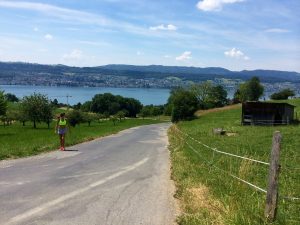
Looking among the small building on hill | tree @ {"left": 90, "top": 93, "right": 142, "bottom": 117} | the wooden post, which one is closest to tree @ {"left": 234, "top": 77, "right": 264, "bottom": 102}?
tree @ {"left": 90, "top": 93, "right": 142, "bottom": 117}

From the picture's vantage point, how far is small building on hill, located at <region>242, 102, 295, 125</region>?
189 ft

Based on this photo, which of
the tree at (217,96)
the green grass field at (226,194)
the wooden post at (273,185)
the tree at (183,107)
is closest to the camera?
the wooden post at (273,185)

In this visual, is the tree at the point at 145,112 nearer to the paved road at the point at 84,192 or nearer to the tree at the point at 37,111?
the tree at the point at 37,111

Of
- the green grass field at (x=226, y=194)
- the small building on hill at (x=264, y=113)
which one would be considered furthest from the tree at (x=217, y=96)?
the green grass field at (x=226, y=194)

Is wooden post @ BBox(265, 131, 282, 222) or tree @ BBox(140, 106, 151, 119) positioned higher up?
wooden post @ BBox(265, 131, 282, 222)

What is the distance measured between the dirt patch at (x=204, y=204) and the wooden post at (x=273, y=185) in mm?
798

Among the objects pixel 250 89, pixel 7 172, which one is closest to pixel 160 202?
pixel 7 172

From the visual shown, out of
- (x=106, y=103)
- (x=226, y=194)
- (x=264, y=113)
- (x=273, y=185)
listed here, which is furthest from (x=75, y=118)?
(x=273, y=185)

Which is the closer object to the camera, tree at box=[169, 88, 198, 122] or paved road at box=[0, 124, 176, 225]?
paved road at box=[0, 124, 176, 225]

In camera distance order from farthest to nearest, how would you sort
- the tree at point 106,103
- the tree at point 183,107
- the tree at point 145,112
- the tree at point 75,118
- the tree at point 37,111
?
the tree at point 106,103 < the tree at point 145,112 < the tree at point 75,118 < the tree at point 37,111 < the tree at point 183,107

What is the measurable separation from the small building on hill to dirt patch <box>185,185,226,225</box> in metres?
47.6

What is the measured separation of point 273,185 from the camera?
26.4ft

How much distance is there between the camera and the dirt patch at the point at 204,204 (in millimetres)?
8751

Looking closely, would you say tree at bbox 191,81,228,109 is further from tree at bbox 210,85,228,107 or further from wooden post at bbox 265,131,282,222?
wooden post at bbox 265,131,282,222
